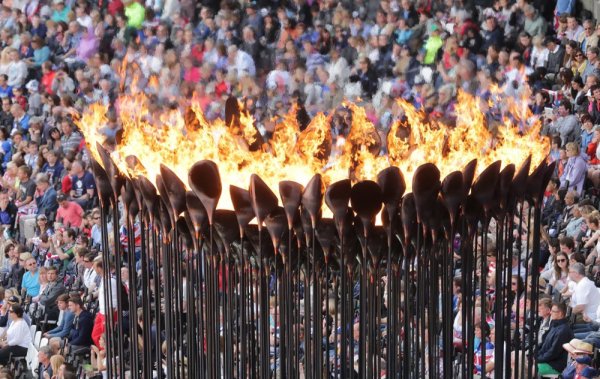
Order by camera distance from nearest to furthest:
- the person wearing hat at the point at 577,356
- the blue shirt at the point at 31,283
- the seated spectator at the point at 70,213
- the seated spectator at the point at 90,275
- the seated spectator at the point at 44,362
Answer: the person wearing hat at the point at 577,356
the seated spectator at the point at 44,362
the seated spectator at the point at 90,275
the blue shirt at the point at 31,283
the seated spectator at the point at 70,213

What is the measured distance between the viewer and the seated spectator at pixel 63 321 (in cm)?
1166

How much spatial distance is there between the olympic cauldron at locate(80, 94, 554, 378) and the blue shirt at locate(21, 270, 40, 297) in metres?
6.91

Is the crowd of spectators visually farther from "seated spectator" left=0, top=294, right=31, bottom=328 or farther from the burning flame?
the burning flame

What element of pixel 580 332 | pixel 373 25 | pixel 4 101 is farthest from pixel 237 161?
pixel 4 101

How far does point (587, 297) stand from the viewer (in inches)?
Result: 380

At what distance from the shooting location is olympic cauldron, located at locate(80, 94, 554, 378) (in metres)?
5.39

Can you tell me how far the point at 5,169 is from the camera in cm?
1555

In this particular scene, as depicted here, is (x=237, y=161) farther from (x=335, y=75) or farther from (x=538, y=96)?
(x=335, y=75)

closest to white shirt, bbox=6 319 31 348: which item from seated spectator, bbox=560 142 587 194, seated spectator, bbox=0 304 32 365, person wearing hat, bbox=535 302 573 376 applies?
seated spectator, bbox=0 304 32 365

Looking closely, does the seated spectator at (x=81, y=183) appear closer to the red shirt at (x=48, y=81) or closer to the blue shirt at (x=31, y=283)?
the blue shirt at (x=31, y=283)

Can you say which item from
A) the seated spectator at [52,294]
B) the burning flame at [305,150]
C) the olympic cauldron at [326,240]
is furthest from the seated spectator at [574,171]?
the olympic cauldron at [326,240]

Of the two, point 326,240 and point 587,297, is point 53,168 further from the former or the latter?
point 326,240

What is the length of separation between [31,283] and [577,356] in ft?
19.2

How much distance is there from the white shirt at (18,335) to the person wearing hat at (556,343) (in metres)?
4.75
